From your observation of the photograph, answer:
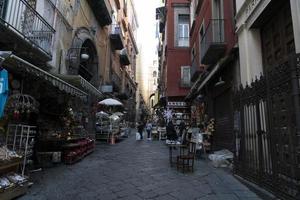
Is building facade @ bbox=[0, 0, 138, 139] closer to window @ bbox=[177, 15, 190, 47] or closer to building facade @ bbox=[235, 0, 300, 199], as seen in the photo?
building facade @ bbox=[235, 0, 300, 199]

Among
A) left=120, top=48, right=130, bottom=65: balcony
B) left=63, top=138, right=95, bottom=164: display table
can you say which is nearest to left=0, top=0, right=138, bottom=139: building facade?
left=63, top=138, right=95, bottom=164: display table

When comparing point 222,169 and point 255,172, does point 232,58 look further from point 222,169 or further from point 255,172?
point 255,172

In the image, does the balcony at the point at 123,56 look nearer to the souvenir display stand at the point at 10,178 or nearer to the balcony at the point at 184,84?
the balcony at the point at 184,84

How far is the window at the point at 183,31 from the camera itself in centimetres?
2377

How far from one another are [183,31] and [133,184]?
774 inches

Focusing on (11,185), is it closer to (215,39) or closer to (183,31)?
(215,39)

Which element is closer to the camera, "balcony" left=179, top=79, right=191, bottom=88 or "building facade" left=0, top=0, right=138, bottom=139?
"building facade" left=0, top=0, right=138, bottom=139

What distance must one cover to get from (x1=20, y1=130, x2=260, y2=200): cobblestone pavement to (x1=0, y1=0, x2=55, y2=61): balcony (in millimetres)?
3351

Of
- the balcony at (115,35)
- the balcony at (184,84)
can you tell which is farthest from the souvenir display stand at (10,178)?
the balcony at (115,35)

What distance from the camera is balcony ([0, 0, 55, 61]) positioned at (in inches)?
272

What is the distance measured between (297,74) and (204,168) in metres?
4.91

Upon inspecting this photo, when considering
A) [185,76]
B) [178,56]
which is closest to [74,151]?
[185,76]

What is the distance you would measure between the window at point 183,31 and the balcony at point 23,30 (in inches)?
619

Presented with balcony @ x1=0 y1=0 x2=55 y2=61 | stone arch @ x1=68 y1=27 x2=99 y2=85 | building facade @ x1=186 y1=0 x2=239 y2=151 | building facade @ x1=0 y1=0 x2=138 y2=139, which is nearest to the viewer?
balcony @ x1=0 y1=0 x2=55 y2=61
